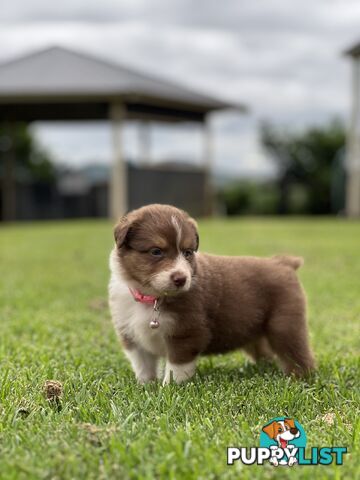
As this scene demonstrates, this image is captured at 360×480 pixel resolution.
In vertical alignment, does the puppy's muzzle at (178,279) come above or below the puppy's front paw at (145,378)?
above

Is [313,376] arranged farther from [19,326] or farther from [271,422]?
[19,326]

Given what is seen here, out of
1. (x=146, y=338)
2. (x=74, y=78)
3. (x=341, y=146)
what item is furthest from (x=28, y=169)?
(x=146, y=338)

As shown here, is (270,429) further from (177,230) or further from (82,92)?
(82,92)

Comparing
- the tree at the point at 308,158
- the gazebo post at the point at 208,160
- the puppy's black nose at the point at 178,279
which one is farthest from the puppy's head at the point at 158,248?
the tree at the point at 308,158

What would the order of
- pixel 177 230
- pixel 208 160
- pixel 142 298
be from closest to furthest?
pixel 177 230 → pixel 142 298 → pixel 208 160

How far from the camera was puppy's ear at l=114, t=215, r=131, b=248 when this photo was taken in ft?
11.8

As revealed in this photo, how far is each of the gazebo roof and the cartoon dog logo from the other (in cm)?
1922

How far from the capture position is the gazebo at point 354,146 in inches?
891

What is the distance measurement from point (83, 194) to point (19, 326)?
63.2ft

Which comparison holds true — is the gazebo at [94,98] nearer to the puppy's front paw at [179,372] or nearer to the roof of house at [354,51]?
the roof of house at [354,51]

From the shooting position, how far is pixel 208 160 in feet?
81.9

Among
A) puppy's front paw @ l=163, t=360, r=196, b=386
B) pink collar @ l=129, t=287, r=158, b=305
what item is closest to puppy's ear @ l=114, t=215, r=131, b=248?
pink collar @ l=129, t=287, r=158, b=305

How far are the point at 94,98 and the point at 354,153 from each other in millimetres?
9336

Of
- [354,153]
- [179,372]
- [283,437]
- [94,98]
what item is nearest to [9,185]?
[94,98]
